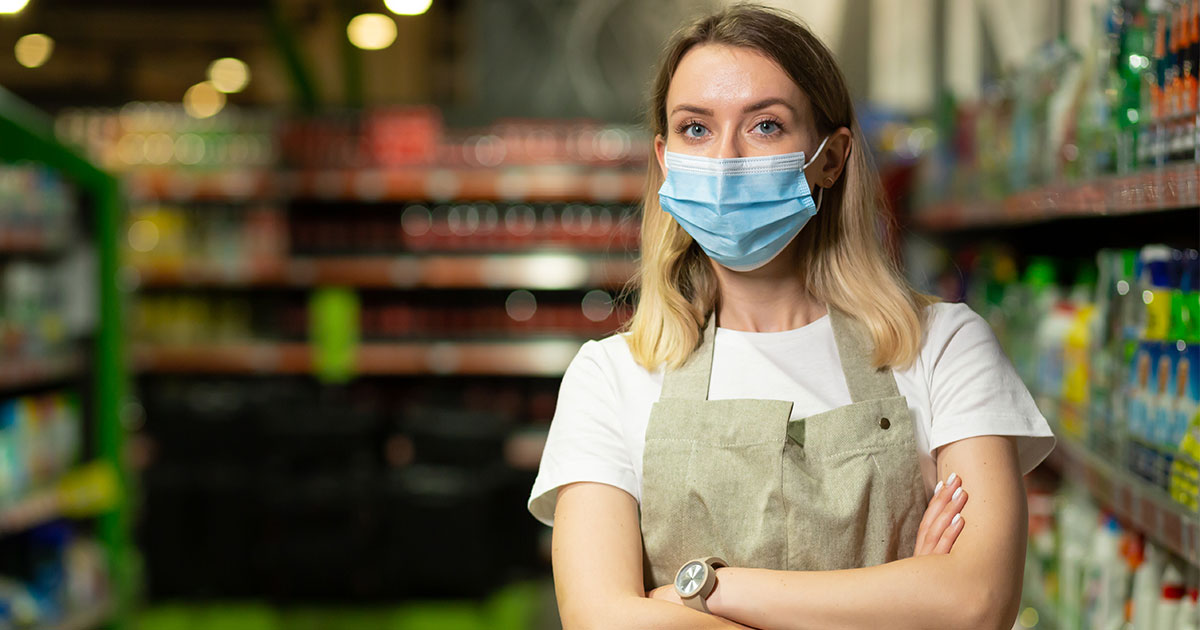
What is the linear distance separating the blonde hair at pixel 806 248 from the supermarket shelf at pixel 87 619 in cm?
299

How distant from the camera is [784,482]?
1.53 metres

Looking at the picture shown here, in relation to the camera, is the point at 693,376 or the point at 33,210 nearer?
the point at 693,376

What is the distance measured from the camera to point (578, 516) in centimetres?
156

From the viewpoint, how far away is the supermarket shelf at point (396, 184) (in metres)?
6.86

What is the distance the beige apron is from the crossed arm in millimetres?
55

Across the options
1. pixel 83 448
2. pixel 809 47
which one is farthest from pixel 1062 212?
pixel 83 448

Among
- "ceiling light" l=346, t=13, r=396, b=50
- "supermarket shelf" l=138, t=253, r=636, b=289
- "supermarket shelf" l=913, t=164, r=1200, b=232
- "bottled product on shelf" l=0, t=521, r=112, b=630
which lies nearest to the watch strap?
"supermarket shelf" l=913, t=164, r=1200, b=232

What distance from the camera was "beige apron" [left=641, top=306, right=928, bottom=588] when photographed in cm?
152

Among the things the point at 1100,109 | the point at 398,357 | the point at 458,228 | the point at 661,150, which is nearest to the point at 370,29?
the point at 458,228

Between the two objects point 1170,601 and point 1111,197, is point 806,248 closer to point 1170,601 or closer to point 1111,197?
point 1111,197

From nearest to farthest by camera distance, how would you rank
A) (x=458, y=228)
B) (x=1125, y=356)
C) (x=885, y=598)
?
(x=885, y=598) < (x=1125, y=356) < (x=458, y=228)

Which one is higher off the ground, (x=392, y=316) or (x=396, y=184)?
(x=396, y=184)

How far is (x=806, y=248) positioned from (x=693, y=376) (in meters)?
0.26

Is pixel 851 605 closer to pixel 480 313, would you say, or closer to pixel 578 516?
pixel 578 516
